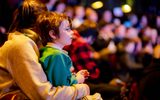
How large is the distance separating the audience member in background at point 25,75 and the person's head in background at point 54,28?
2.8 inches

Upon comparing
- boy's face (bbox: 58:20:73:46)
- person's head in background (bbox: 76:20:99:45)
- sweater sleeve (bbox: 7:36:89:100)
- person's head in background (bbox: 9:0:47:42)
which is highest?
person's head in background (bbox: 9:0:47:42)

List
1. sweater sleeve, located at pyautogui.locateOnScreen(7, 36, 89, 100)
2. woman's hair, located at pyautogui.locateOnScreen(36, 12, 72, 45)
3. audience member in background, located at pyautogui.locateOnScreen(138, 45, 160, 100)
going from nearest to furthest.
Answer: sweater sleeve, located at pyautogui.locateOnScreen(7, 36, 89, 100) < woman's hair, located at pyautogui.locateOnScreen(36, 12, 72, 45) < audience member in background, located at pyautogui.locateOnScreen(138, 45, 160, 100)

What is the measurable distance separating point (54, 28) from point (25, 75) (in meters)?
0.42

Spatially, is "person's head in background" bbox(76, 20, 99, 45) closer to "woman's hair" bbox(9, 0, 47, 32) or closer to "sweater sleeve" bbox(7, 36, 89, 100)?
"woman's hair" bbox(9, 0, 47, 32)

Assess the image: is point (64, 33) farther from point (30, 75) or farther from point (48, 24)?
point (30, 75)

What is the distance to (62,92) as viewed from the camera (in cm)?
290

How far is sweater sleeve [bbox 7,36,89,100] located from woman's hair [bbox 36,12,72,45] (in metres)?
0.17

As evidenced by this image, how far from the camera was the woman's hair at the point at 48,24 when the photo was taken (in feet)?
9.98

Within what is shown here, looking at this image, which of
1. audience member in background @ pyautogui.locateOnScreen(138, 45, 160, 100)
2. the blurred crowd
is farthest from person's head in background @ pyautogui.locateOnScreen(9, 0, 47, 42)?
audience member in background @ pyautogui.locateOnScreen(138, 45, 160, 100)

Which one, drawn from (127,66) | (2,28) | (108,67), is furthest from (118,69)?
(2,28)

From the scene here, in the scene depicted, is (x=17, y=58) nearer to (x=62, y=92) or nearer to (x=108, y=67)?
(x=62, y=92)

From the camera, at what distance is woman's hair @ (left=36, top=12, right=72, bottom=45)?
3041 mm

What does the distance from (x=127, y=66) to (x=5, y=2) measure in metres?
2.77

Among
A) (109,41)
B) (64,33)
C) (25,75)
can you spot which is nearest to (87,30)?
(109,41)
